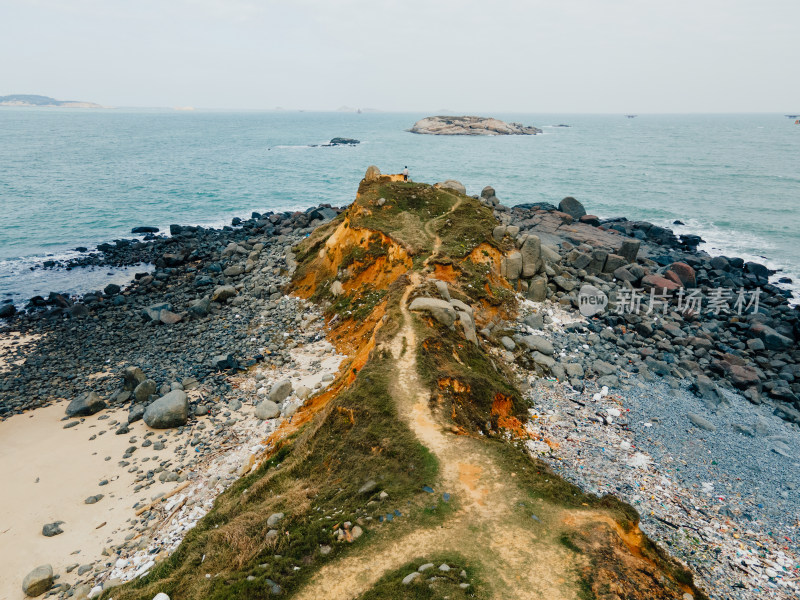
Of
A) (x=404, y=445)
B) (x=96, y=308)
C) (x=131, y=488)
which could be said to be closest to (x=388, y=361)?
(x=404, y=445)

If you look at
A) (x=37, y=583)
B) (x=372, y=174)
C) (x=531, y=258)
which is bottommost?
(x=37, y=583)

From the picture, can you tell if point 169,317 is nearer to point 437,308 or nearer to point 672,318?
point 437,308

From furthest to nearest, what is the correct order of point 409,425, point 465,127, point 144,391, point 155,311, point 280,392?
point 465,127, point 155,311, point 144,391, point 280,392, point 409,425

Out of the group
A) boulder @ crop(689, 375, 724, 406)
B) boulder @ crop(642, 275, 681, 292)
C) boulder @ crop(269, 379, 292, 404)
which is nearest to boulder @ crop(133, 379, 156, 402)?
boulder @ crop(269, 379, 292, 404)

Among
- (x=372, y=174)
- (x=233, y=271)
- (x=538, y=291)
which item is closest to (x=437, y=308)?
(x=538, y=291)

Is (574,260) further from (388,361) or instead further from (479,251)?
(388,361)

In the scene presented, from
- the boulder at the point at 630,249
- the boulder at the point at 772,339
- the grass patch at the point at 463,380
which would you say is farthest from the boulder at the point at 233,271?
the boulder at the point at 772,339
